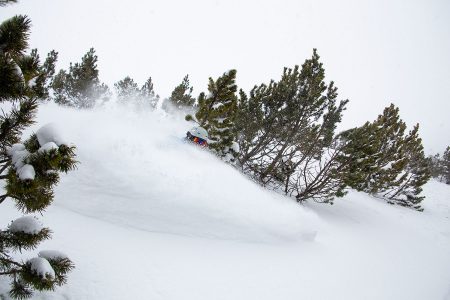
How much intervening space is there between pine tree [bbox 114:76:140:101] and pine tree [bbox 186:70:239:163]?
90.7ft

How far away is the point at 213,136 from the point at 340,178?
8.36 meters

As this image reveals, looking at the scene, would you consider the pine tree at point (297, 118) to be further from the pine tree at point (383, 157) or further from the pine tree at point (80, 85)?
the pine tree at point (80, 85)

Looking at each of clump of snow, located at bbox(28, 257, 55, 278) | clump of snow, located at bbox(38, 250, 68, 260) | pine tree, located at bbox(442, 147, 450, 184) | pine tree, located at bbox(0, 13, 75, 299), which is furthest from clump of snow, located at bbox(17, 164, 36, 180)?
pine tree, located at bbox(442, 147, 450, 184)

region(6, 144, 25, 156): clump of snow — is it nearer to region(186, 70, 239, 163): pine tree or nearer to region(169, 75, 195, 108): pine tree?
region(186, 70, 239, 163): pine tree

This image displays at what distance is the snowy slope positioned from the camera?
6.49 m

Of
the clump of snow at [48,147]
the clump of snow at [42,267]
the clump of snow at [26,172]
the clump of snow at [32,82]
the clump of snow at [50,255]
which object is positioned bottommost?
the clump of snow at [42,267]

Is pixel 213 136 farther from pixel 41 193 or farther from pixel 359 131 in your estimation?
pixel 41 193

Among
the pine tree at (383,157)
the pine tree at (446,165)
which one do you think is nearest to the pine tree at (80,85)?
the pine tree at (383,157)

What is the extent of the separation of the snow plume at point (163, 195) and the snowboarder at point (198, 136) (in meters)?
3.89

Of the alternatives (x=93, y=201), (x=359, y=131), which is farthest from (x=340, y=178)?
(x=93, y=201)

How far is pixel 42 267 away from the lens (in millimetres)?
3445

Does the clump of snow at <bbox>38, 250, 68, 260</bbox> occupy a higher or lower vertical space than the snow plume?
lower

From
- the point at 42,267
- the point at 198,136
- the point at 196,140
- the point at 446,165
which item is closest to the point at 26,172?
the point at 42,267

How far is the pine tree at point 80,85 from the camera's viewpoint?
93.5ft
